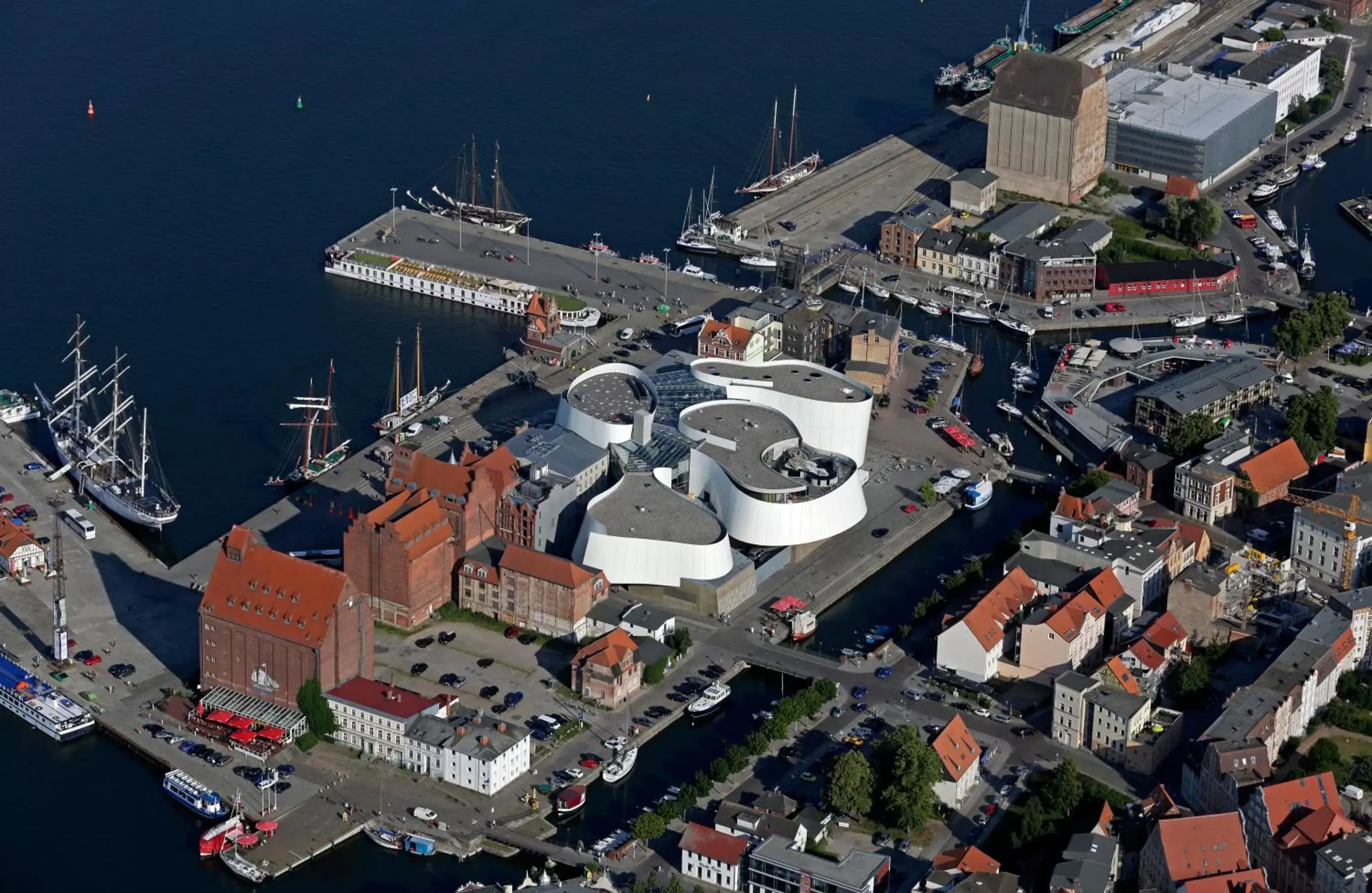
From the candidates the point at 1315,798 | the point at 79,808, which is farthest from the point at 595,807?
the point at 1315,798

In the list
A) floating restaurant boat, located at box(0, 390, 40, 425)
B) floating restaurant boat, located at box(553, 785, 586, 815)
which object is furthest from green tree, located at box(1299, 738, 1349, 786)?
floating restaurant boat, located at box(0, 390, 40, 425)

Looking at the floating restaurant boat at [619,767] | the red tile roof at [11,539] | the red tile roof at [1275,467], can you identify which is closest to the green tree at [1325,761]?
the red tile roof at [1275,467]

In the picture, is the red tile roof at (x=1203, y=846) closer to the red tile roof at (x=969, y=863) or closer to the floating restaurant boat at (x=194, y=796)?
the red tile roof at (x=969, y=863)

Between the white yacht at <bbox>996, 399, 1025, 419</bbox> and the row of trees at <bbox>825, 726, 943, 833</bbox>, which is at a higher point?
the row of trees at <bbox>825, 726, 943, 833</bbox>

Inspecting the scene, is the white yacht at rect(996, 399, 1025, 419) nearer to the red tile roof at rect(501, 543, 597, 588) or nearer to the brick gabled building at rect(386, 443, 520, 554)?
the brick gabled building at rect(386, 443, 520, 554)

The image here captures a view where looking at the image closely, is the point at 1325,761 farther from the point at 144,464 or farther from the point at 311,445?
the point at 144,464

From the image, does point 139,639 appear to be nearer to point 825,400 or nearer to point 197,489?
point 197,489
